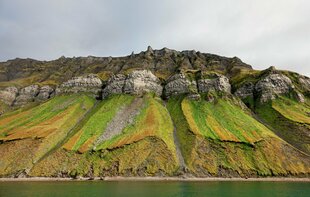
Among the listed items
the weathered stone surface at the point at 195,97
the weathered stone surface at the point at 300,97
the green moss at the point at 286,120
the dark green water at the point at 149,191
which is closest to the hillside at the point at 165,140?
the green moss at the point at 286,120

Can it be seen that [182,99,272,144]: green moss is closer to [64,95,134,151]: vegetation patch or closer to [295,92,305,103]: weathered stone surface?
[295,92,305,103]: weathered stone surface

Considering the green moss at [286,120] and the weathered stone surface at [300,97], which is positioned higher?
the weathered stone surface at [300,97]

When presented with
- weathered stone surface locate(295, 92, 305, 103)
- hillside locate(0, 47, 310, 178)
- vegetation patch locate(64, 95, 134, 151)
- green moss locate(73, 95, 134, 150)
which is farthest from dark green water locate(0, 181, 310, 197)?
weathered stone surface locate(295, 92, 305, 103)

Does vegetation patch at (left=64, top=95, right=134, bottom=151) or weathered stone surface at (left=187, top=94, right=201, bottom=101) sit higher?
weathered stone surface at (left=187, top=94, right=201, bottom=101)

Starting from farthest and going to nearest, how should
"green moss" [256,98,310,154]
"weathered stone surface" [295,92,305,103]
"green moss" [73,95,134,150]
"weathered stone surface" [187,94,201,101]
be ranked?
"weathered stone surface" [187,94,201,101] < "weathered stone surface" [295,92,305,103] < "green moss" [73,95,134,150] < "green moss" [256,98,310,154]

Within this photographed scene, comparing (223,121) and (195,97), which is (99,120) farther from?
(223,121)

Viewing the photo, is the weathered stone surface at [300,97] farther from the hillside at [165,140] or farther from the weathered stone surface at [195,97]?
the weathered stone surface at [195,97]

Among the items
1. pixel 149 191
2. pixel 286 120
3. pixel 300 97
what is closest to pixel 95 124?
pixel 149 191

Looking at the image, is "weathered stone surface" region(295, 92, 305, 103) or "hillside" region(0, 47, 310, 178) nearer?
"hillside" region(0, 47, 310, 178)

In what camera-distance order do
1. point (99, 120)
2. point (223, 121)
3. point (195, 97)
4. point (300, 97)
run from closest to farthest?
1. point (223, 121)
2. point (99, 120)
3. point (300, 97)
4. point (195, 97)

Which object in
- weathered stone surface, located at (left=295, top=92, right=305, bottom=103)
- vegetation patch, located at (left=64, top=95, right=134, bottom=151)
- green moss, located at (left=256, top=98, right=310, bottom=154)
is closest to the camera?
green moss, located at (left=256, top=98, right=310, bottom=154)

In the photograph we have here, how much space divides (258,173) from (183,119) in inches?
2096

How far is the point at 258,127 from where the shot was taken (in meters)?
158

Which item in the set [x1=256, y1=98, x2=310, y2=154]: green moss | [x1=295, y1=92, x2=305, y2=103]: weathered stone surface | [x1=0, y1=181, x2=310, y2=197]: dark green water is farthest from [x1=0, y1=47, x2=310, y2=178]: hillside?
[x1=0, y1=181, x2=310, y2=197]: dark green water
